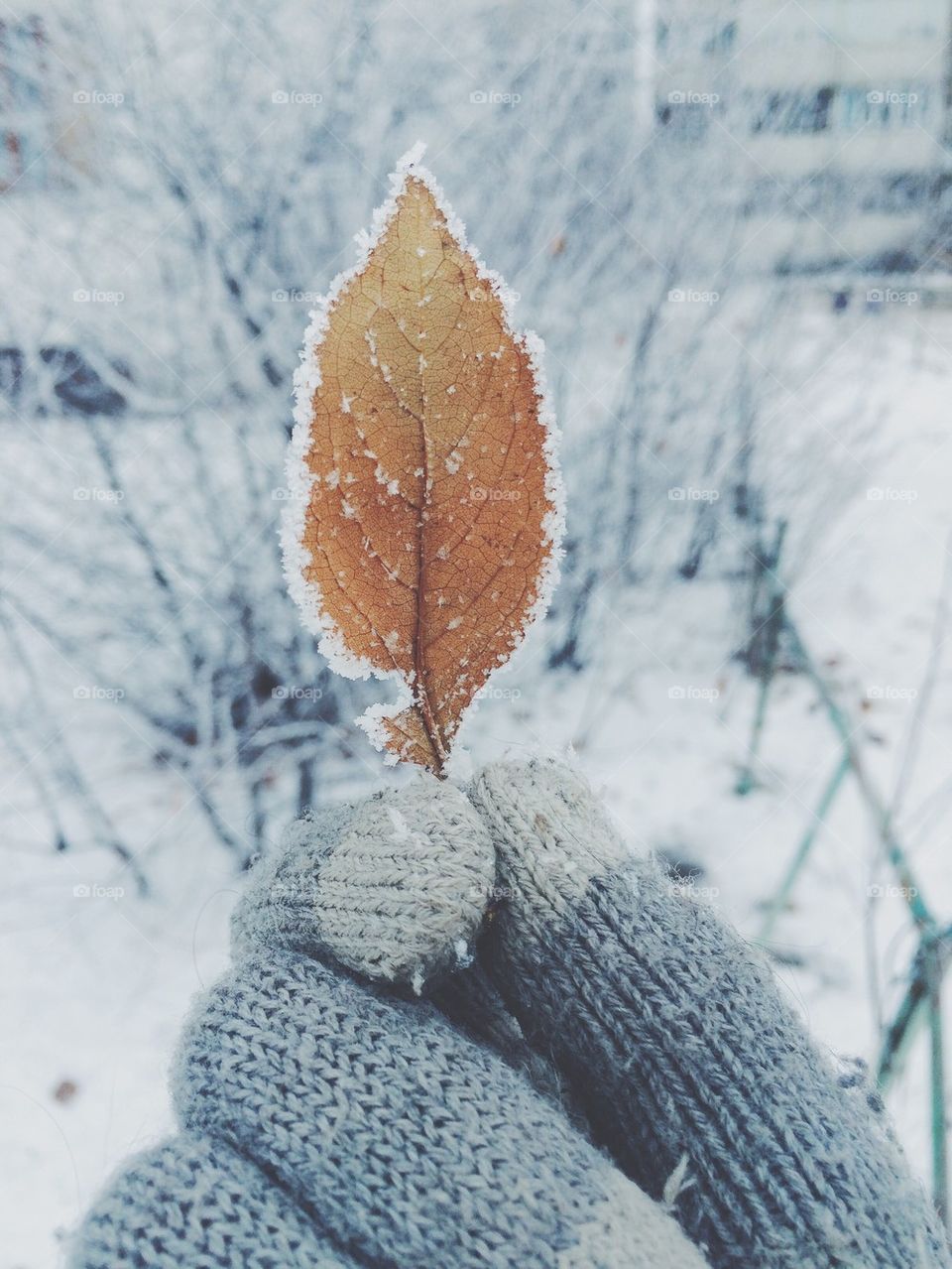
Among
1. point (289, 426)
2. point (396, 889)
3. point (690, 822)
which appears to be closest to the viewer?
point (396, 889)

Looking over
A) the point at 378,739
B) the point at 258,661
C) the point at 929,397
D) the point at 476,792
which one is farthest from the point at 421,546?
the point at 929,397

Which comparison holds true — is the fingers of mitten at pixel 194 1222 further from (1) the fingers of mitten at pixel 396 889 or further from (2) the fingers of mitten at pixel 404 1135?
(1) the fingers of mitten at pixel 396 889

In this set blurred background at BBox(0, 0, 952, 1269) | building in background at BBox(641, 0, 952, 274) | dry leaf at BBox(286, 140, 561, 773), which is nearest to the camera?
dry leaf at BBox(286, 140, 561, 773)

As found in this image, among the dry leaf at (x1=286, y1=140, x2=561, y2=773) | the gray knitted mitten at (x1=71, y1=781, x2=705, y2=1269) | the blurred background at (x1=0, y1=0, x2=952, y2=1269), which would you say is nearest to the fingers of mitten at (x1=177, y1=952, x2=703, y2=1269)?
the gray knitted mitten at (x1=71, y1=781, x2=705, y2=1269)

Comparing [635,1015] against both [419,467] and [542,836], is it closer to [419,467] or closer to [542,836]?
[542,836]

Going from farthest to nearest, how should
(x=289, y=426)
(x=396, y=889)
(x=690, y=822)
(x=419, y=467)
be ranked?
(x=690, y=822), (x=289, y=426), (x=396, y=889), (x=419, y=467)

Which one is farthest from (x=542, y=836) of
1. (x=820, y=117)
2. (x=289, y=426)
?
(x=820, y=117)

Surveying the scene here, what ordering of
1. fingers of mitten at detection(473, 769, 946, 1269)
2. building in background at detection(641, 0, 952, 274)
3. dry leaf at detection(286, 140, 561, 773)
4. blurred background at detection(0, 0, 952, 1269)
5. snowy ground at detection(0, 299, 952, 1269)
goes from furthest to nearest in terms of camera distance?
building in background at detection(641, 0, 952, 274), blurred background at detection(0, 0, 952, 1269), snowy ground at detection(0, 299, 952, 1269), fingers of mitten at detection(473, 769, 946, 1269), dry leaf at detection(286, 140, 561, 773)

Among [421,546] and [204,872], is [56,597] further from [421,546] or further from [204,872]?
[421,546]

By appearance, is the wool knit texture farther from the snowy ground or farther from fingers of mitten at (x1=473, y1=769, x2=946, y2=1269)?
the snowy ground
